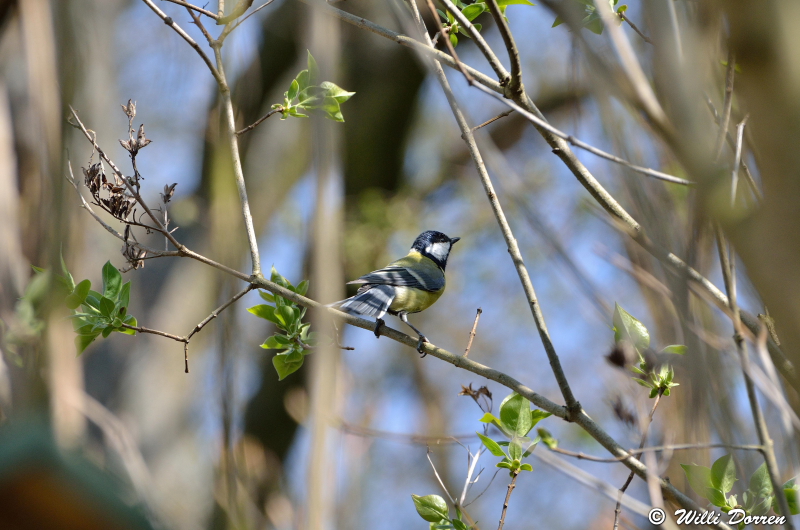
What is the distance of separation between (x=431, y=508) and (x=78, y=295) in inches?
46.4

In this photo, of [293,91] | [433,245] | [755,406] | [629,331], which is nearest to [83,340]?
[293,91]

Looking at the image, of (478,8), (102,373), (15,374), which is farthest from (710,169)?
(102,373)

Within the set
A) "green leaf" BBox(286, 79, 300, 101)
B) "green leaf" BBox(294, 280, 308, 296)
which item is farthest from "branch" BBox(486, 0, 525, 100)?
"green leaf" BBox(294, 280, 308, 296)

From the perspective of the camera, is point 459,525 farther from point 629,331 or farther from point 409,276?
point 409,276

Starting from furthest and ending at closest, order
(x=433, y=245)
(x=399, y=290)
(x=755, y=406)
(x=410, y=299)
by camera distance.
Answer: (x=433, y=245)
(x=410, y=299)
(x=399, y=290)
(x=755, y=406)

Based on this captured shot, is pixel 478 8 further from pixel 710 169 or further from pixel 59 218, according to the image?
pixel 59 218

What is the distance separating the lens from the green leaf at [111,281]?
1819 mm

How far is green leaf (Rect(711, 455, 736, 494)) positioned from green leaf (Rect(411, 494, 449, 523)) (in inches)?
27.2

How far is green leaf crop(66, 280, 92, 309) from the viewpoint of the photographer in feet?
5.72

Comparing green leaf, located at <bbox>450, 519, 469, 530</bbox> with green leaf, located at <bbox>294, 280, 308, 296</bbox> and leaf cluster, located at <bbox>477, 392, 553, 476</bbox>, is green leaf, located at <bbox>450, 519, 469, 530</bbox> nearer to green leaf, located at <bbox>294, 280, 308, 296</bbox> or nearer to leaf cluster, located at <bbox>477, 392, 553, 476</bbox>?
leaf cluster, located at <bbox>477, 392, 553, 476</bbox>

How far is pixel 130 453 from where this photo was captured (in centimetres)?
93

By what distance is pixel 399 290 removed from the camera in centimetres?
342

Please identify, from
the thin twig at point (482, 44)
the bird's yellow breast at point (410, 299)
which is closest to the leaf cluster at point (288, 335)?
the thin twig at point (482, 44)

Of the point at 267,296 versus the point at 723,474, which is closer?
the point at 723,474
